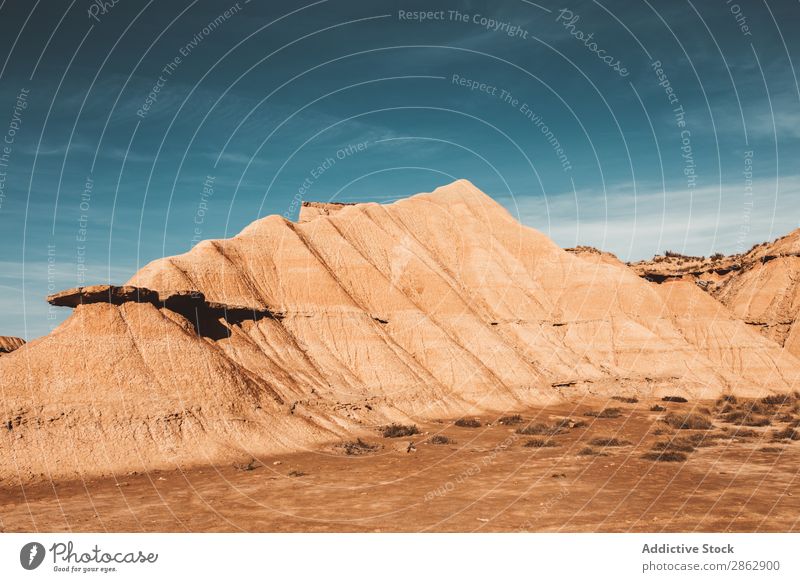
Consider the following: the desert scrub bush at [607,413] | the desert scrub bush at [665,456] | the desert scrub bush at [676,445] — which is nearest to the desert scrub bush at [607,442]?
the desert scrub bush at [676,445]

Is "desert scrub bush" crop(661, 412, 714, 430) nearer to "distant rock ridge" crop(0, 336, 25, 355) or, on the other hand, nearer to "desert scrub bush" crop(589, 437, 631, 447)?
"desert scrub bush" crop(589, 437, 631, 447)

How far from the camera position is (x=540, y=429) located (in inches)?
1356

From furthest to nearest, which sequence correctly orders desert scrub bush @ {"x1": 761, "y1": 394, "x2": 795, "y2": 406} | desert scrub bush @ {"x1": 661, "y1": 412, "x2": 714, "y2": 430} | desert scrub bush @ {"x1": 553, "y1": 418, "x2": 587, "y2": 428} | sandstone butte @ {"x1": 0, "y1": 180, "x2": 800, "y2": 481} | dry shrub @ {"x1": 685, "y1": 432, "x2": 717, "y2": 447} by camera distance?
desert scrub bush @ {"x1": 761, "y1": 394, "x2": 795, "y2": 406}, desert scrub bush @ {"x1": 553, "y1": 418, "x2": 587, "y2": 428}, desert scrub bush @ {"x1": 661, "y1": 412, "x2": 714, "y2": 430}, dry shrub @ {"x1": 685, "y1": 432, "x2": 717, "y2": 447}, sandstone butte @ {"x1": 0, "y1": 180, "x2": 800, "y2": 481}

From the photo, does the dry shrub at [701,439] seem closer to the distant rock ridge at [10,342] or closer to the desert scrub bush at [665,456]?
the desert scrub bush at [665,456]

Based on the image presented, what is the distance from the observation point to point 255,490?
21.4 meters

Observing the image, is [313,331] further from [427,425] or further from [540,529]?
[540,529]

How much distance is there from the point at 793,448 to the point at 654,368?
26.6 meters

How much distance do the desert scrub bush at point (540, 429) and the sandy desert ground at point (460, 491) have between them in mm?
2239

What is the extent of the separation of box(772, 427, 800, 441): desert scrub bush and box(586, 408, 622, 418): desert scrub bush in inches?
434

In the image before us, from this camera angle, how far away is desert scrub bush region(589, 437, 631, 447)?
1179 inches

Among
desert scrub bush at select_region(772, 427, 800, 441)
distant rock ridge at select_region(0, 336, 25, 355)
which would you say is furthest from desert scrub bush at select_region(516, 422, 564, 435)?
distant rock ridge at select_region(0, 336, 25, 355)

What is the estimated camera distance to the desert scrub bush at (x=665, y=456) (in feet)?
84.0

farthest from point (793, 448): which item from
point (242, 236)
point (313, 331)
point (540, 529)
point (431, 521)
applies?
point (242, 236)
